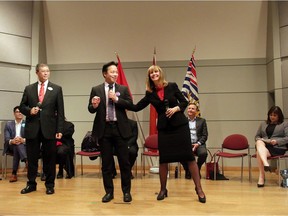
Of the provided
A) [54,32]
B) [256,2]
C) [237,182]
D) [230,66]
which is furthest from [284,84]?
[54,32]

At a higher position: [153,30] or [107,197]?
[153,30]

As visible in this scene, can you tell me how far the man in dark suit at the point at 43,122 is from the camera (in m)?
3.86

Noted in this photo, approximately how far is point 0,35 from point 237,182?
5005mm

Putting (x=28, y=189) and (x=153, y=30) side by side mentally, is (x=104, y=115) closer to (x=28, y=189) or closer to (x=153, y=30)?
(x=28, y=189)

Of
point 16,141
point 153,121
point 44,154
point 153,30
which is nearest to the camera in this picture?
point 44,154

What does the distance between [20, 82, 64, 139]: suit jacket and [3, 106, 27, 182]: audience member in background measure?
5.19 feet

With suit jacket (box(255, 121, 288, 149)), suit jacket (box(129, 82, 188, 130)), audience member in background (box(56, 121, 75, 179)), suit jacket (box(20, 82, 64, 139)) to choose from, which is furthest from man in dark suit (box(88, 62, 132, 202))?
suit jacket (box(255, 121, 288, 149))

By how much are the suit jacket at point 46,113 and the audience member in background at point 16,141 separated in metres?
1.58

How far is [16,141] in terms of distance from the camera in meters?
5.31

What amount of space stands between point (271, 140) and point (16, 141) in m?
3.93

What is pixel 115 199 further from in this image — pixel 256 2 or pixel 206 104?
pixel 256 2

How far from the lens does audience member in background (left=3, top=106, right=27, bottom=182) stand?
5320 millimetres

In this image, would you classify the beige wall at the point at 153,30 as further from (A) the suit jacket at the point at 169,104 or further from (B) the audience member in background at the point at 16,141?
(A) the suit jacket at the point at 169,104

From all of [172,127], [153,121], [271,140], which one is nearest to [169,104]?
[172,127]
